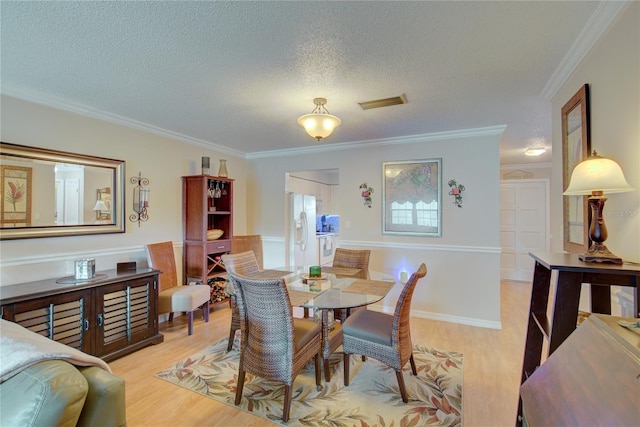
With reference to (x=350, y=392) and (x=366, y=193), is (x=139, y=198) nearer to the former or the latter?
(x=366, y=193)

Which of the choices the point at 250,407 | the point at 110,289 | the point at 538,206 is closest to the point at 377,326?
the point at 250,407

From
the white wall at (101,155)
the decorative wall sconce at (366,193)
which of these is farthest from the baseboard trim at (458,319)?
the white wall at (101,155)

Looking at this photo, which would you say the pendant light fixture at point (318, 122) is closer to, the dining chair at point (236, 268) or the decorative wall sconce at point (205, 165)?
the dining chair at point (236, 268)

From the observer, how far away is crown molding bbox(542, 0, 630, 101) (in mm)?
1465

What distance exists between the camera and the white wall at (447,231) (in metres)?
3.66

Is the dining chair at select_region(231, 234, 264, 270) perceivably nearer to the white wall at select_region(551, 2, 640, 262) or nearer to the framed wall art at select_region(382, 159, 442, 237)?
the framed wall art at select_region(382, 159, 442, 237)

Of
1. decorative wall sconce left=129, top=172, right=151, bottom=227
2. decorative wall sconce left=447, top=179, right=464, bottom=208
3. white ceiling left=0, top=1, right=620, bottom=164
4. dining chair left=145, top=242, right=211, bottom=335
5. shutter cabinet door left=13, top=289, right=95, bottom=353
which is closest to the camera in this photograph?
white ceiling left=0, top=1, right=620, bottom=164

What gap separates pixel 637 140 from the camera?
1.37 meters

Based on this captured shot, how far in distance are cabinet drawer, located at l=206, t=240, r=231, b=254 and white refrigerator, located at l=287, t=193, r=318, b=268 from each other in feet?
3.86

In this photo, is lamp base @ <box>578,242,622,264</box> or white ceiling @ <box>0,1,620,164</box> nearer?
lamp base @ <box>578,242,622,264</box>

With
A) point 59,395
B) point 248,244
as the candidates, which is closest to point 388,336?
point 59,395

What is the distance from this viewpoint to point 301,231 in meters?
5.38

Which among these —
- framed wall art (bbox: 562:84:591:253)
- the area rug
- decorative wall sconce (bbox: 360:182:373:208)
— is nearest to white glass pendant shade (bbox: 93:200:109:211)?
the area rug

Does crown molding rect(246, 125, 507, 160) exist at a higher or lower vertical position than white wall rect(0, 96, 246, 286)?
higher
